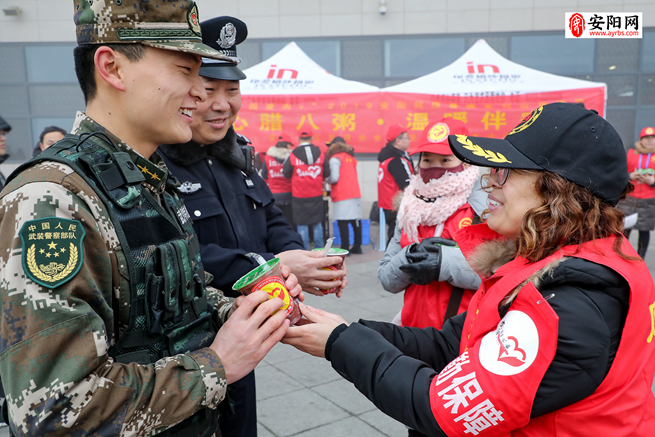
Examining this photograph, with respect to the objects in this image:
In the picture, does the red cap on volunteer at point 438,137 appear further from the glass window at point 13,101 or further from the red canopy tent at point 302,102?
the glass window at point 13,101

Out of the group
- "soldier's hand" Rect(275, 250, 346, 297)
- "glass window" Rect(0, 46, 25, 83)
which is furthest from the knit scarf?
"glass window" Rect(0, 46, 25, 83)

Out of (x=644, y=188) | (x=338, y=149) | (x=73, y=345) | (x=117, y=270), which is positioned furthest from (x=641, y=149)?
(x=73, y=345)

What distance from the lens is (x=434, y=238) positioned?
2637 mm

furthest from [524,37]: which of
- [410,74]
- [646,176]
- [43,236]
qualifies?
[43,236]

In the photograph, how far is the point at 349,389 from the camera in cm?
366

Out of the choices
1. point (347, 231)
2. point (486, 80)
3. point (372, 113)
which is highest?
point (486, 80)

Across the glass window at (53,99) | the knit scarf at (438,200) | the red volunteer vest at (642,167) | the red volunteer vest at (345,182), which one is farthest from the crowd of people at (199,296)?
the glass window at (53,99)

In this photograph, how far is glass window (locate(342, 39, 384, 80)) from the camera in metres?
12.8

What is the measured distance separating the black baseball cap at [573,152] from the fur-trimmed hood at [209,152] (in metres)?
1.33

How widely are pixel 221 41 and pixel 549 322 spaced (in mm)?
1882

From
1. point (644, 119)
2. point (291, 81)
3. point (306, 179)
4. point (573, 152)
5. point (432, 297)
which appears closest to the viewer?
point (573, 152)

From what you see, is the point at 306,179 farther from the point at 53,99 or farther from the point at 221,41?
the point at 53,99

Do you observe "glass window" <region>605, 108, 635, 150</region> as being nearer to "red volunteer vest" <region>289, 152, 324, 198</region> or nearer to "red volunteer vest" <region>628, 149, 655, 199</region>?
"red volunteer vest" <region>628, 149, 655, 199</region>

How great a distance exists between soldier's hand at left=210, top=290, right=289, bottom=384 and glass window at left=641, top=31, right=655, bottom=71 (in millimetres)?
14484
